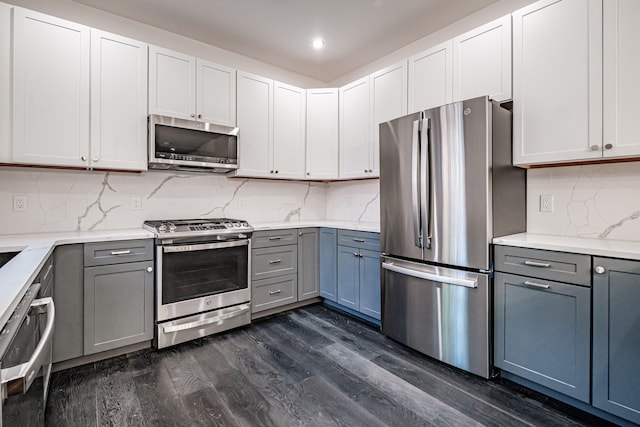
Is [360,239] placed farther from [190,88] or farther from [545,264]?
[190,88]

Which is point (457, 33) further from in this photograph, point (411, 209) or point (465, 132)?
point (411, 209)

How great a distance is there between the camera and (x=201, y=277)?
2725mm

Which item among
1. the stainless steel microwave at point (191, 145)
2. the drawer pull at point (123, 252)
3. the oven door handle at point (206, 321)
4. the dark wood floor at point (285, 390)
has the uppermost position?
the stainless steel microwave at point (191, 145)

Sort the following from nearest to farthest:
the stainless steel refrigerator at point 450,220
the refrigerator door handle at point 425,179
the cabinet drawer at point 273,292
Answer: the stainless steel refrigerator at point 450,220
the refrigerator door handle at point 425,179
the cabinet drawer at point 273,292

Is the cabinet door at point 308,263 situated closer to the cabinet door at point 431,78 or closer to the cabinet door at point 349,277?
the cabinet door at point 349,277

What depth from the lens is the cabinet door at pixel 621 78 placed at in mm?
1734

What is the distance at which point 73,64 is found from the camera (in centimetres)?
233

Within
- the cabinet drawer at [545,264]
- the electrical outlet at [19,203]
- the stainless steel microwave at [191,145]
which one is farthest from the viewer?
the stainless steel microwave at [191,145]

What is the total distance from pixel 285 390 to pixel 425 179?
1688mm

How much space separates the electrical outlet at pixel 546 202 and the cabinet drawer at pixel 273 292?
2240 mm

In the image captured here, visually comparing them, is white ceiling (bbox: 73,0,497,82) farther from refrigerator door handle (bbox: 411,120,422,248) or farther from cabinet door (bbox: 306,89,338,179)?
refrigerator door handle (bbox: 411,120,422,248)

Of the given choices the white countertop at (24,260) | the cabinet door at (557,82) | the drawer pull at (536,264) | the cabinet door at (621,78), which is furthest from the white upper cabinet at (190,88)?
the cabinet door at (621,78)

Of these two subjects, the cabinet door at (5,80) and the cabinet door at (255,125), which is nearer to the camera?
the cabinet door at (5,80)

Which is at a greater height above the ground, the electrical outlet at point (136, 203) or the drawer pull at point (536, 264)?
the electrical outlet at point (136, 203)
